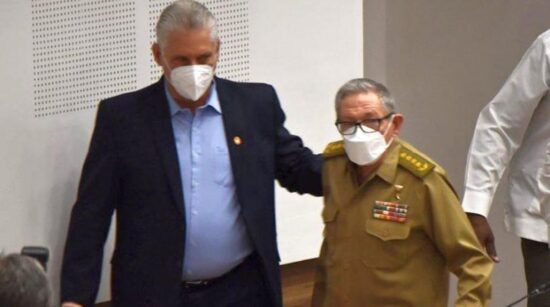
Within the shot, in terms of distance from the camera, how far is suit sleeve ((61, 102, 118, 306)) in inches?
165

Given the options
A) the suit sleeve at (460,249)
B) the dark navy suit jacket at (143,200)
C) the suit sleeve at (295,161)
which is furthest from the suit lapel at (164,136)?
the suit sleeve at (460,249)

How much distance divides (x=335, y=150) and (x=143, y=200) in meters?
0.63

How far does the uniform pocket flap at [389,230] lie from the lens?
4109 millimetres

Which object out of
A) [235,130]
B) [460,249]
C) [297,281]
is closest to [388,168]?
[460,249]

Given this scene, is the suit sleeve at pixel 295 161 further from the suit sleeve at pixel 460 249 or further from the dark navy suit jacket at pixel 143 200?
the suit sleeve at pixel 460 249

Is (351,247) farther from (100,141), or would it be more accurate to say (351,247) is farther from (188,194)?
(100,141)

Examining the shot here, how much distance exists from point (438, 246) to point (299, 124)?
1.31 metres

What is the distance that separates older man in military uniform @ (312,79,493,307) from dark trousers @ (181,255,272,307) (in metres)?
0.27

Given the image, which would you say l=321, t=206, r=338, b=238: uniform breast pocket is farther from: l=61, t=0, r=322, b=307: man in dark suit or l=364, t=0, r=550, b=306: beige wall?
l=364, t=0, r=550, b=306: beige wall

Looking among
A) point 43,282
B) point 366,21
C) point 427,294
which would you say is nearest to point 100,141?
point 427,294

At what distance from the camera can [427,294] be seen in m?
4.18

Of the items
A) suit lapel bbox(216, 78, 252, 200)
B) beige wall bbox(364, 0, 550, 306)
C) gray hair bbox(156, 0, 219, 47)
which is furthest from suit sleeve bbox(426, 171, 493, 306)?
beige wall bbox(364, 0, 550, 306)

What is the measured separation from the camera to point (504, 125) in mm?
4844

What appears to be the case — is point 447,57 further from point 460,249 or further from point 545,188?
point 460,249
